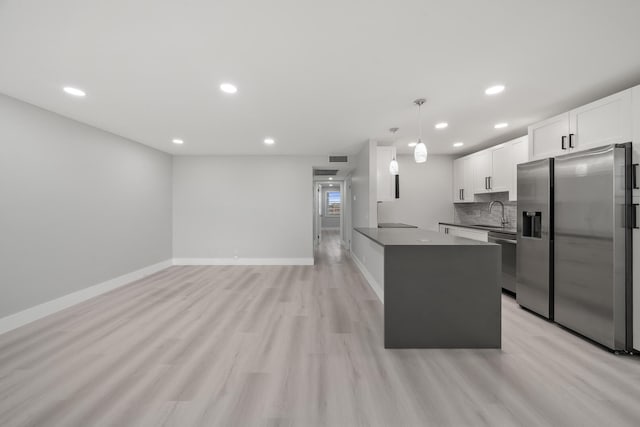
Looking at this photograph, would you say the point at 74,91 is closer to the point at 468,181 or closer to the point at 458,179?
→ the point at 468,181

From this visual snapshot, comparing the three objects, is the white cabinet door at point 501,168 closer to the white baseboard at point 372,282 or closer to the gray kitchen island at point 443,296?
the gray kitchen island at point 443,296

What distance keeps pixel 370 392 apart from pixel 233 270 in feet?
14.1

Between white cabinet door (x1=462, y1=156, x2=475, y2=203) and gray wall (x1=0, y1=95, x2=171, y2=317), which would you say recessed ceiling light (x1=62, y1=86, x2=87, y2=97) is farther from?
white cabinet door (x1=462, y1=156, x2=475, y2=203)

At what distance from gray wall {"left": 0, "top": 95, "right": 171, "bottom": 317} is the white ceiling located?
0.39m

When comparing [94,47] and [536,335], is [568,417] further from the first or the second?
[94,47]

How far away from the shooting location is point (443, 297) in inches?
93.4

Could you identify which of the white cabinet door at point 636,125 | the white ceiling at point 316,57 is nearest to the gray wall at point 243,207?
the white ceiling at point 316,57

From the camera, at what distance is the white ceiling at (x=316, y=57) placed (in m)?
1.59

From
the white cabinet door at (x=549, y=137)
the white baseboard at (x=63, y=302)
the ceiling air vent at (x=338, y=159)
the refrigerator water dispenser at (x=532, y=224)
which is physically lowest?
the white baseboard at (x=63, y=302)

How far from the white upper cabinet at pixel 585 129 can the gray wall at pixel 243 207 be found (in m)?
3.96

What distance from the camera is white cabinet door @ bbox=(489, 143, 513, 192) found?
165 inches

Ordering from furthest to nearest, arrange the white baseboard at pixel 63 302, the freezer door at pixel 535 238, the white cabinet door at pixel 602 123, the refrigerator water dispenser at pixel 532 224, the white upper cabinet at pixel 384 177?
the white upper cabinet at pixel 384 177 → the refrigerator water dispenser at pixel 532 224 → the freezer door at pixel 535 238 → the white baseboard at pixel 63 302 → the white cabinet door at pixel 602 123

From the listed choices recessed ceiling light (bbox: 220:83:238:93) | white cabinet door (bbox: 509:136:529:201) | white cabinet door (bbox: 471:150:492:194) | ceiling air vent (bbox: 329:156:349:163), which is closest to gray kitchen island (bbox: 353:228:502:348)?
recessed ceiling light (bbox: 220:83:238:93)

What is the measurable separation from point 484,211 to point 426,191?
122cm
